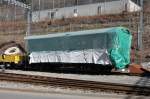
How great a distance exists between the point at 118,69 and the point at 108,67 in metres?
1.03

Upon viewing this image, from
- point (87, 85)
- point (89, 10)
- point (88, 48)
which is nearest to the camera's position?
point (87, 85)

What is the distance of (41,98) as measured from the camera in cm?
1762

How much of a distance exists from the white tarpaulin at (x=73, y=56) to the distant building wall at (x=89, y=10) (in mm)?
30052

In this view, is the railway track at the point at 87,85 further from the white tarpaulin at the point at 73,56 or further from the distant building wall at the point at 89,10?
the distant building wall at the point at 89,10

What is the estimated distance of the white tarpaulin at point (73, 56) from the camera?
105 feet

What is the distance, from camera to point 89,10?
72.8 m

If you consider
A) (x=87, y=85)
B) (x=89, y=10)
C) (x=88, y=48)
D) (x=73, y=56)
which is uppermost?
(x=89, y=10)

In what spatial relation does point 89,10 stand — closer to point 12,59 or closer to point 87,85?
point 12,59

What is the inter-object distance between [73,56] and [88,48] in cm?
149

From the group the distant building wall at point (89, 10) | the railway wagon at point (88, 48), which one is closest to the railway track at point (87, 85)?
the railway wagon at point (88, 48)

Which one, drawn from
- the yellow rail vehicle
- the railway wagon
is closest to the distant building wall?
the yellow rail vehicle

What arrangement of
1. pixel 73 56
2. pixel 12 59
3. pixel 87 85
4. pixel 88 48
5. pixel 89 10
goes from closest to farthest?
1. pixel 87 85
2. pixel 88 48
3. pixel 73 56
4. pixel 12 59
5. pixel 89 10

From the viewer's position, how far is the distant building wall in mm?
67812

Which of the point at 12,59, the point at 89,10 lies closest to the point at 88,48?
the point at 12,59
